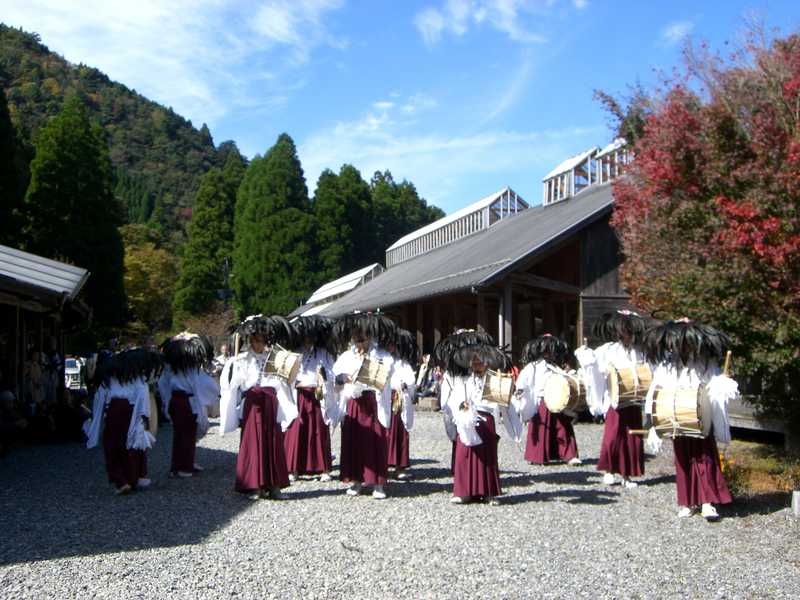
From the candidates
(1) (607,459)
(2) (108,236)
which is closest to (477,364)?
(1) (607,459)

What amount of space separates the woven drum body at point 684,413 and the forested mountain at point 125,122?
71.4 meters

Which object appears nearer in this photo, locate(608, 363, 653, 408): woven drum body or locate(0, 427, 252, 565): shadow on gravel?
locate(0, 427, 252, 565): shadow on gravel

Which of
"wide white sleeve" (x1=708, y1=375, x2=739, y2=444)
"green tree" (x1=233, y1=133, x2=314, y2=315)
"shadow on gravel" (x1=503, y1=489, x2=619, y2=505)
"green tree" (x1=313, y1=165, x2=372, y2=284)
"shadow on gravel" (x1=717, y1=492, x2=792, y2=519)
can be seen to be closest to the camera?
"wide white sleeve" (x1=708, y1=375, x2=739, y2=444)

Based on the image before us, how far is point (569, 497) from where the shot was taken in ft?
27.1

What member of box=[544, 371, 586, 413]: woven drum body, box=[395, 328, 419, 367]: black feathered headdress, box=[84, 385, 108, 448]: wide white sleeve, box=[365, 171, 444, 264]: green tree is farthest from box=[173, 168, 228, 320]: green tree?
box=[395, 328, 419, 367]: black feathered headdress

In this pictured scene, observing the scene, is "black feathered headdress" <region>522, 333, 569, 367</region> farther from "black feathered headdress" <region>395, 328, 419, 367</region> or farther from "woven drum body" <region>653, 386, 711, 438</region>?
"woven drum body" <region>653, 386, 711, 438</region>

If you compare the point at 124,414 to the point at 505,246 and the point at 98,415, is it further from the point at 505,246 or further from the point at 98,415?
the point at 505,246

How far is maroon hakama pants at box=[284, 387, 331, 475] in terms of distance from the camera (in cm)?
951

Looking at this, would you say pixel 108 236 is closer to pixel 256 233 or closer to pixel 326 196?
pixel 256 233

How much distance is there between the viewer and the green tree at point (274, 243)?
49250mm

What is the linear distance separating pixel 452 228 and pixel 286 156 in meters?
21.7

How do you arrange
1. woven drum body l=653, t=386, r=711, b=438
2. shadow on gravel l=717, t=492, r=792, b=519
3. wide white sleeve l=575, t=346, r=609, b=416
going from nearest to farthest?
1. woven drum body l=653, t=386, r=711, b=438
2. shadow on gravel l=717, t=492, r=792, b=519
3. wide white sleeve l=575, t=346, r=609, b=416

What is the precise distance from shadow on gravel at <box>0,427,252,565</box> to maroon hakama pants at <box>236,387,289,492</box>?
0.27 meters

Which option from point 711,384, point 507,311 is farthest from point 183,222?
point 711,384
